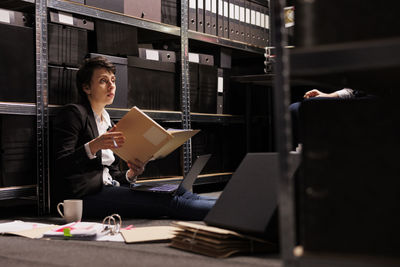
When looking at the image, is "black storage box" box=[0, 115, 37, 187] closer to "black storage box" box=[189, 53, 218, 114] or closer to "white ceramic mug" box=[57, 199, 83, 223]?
"white ceramic mug" box=[57, 199, 83, 223]

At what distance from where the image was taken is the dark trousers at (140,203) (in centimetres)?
223

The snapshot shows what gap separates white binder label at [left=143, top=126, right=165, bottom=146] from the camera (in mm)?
2021

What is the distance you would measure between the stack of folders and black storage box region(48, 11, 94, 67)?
139 cm

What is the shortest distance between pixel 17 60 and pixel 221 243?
1.48 metres

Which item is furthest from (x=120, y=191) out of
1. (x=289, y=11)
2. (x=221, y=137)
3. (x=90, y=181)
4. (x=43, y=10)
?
(x=221, y=137)

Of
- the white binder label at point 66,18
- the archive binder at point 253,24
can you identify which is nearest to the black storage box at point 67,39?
the white binder label at point 66,18

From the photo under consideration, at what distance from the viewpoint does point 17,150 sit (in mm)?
2418

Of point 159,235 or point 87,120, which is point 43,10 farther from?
point 159,235

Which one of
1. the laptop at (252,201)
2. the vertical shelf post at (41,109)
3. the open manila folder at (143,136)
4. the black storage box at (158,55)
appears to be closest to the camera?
the laptop at (252,201)

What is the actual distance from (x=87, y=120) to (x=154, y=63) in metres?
0.87

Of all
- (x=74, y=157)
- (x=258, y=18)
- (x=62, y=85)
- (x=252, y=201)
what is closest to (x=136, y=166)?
(x=74, y=157)

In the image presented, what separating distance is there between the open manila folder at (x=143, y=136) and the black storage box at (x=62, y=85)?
55cm

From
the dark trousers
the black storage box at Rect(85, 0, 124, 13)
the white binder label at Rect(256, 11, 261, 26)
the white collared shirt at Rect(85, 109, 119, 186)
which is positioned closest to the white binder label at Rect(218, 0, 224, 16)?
the white binder label at Rect(256, 11, 261, 26)

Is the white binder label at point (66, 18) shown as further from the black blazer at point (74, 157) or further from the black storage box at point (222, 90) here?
the black storage box at point (222, 90)
